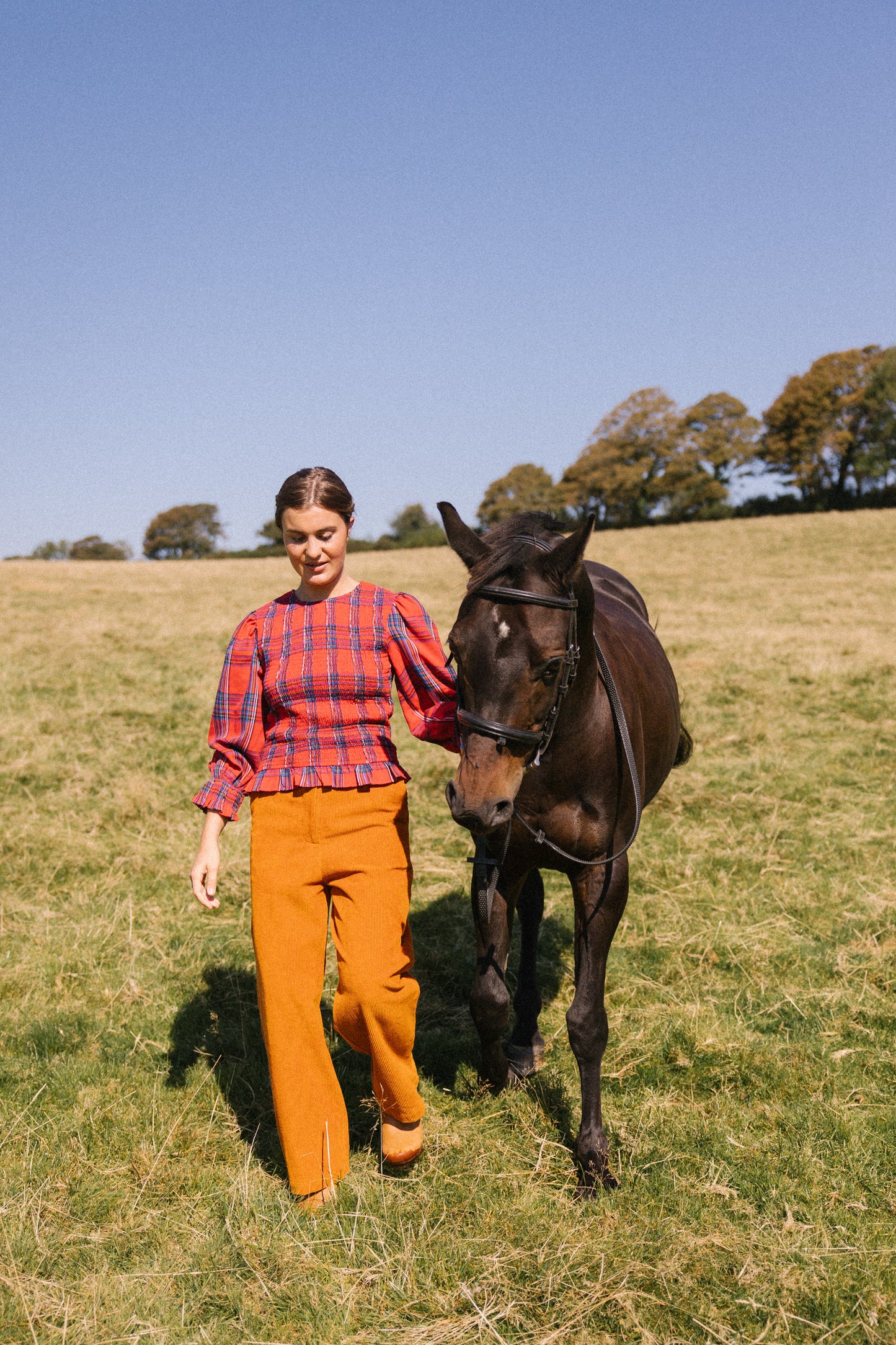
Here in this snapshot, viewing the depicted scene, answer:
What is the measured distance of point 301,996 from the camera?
297 cm

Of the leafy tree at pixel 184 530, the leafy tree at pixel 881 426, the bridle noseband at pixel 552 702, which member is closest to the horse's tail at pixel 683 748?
the bridle noseband at pixel 552 702

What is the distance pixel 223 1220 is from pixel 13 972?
8.01 feet

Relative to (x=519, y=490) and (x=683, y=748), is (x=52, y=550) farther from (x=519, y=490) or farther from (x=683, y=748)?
(x=683, y=748)

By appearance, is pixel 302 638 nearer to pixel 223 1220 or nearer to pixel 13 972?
pixel 223 1220

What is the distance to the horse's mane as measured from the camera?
2.84 metres

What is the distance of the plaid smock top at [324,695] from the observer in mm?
3115

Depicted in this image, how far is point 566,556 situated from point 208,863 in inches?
63.2

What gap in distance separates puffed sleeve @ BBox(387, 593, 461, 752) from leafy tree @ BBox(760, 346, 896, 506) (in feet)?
170

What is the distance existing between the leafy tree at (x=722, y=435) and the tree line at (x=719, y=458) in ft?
0.22

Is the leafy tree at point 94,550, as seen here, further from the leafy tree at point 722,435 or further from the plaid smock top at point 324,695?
the plaid smock top at point 324,695

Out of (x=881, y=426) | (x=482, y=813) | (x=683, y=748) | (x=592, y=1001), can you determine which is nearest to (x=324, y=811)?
(x=482, y=813)

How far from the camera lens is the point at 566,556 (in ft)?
9.27

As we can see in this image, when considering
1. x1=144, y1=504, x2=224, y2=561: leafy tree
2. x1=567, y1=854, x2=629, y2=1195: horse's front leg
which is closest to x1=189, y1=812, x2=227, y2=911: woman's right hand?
x1=567, y1=854, x2=629, y2=1195: horse's front leg

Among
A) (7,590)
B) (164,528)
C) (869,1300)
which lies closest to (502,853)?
(869,1300)
